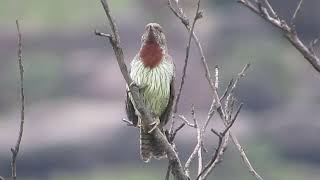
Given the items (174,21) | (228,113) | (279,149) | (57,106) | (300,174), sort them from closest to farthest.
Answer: (228,113)
(300,174)
(279,149)
(57,106)
(174,21)

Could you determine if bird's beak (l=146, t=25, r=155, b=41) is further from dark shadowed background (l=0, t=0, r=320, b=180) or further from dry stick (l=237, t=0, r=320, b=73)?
dark shadowed background (l=0, t=0, r=320, b=180)

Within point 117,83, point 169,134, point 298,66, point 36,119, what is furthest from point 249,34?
point 169,134

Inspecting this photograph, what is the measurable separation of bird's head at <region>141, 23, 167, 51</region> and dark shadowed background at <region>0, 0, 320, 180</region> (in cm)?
2222

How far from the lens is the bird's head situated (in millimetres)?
7520

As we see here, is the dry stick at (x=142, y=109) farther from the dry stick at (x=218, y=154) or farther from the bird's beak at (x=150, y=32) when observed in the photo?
the bird's beak at (x=150, y=32)

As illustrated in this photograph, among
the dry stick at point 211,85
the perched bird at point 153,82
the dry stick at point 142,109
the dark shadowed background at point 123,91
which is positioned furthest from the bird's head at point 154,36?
the dark shadowed background at point 123,91

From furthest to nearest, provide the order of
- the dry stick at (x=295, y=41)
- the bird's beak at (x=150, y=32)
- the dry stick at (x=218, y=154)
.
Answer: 1. the bird's beak at (x=150, y=32)
2. the dry stick at (x=218, y=154)
3. the dry stick at (x=295, y=41)

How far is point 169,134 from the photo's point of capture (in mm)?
6219

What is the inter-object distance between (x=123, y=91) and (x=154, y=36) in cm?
2983

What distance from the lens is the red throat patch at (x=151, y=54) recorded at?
7.38m

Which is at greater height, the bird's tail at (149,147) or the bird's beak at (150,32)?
the bird's beak at (150,32)

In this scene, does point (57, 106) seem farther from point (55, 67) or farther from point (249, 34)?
point (249, 34)

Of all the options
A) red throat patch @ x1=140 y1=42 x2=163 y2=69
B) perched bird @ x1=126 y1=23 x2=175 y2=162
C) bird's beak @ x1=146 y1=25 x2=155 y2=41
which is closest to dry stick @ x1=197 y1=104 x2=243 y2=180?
perched bird @ x1=126 y1=23 x2=175 y2=162

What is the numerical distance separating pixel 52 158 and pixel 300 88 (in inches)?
476
